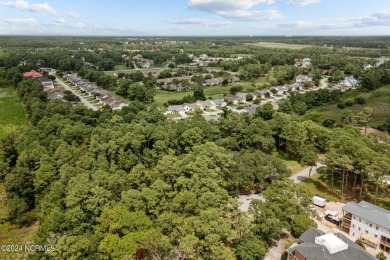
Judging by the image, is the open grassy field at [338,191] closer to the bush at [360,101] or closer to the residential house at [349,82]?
the bush at [360,101]

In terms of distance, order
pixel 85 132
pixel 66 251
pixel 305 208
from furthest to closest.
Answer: pixel 85 132
pixel 305 208
pixel 66 251

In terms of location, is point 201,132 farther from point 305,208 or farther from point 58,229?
point 58,229

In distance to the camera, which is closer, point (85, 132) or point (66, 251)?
point (66, 251)

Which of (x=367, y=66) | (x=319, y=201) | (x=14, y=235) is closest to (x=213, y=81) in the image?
(x=367, y=66)

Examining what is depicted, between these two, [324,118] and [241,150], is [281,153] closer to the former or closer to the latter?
[241,150]

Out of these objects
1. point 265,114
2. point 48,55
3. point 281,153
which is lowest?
point 281,153

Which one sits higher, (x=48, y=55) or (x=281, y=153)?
(x=48, y=55)

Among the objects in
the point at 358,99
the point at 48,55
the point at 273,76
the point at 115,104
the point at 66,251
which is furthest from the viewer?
the point at 48,55

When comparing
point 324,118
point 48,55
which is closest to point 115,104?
point 324,118
